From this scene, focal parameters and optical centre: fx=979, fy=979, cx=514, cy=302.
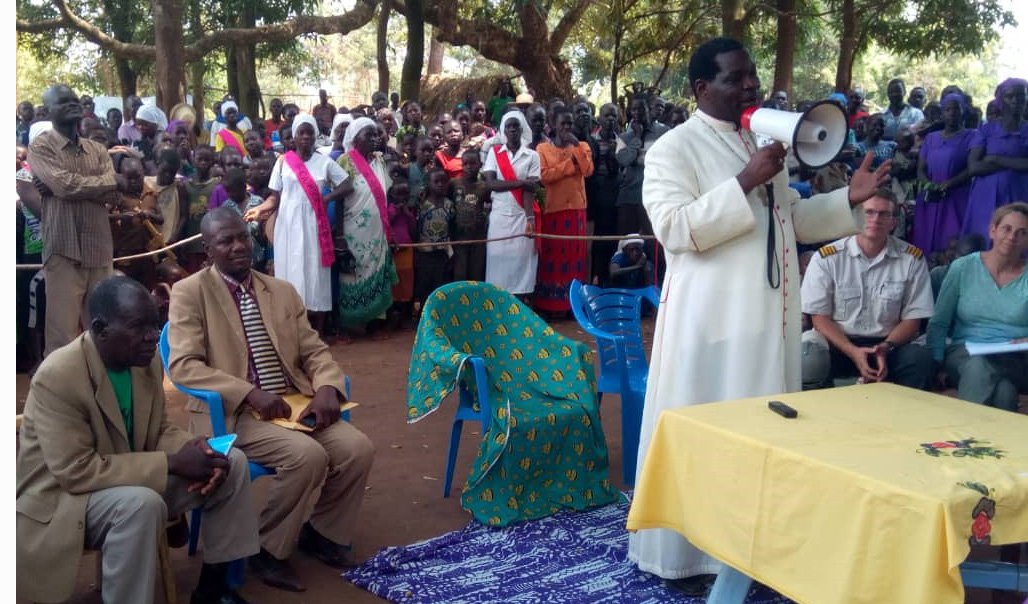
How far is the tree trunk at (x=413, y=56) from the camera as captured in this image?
1652 centimetres

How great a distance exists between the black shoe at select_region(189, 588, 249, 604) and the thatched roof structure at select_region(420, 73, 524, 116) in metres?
14.4

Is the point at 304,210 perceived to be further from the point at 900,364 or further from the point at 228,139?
the point at 900,364

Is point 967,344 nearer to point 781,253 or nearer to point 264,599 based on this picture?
point 781,253

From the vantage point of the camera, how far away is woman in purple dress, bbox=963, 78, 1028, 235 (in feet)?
26.1

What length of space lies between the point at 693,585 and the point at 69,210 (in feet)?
14.5

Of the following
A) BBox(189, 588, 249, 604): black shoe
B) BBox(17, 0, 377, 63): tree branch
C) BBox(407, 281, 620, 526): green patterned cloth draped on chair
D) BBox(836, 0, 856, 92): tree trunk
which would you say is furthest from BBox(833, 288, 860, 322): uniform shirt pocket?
BBox(836, 0, 856, 92): tree trunk

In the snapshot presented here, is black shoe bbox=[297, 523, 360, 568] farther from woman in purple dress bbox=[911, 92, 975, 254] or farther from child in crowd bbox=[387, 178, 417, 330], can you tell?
woman in purple dress bbox=[911, 92, 975, 254]

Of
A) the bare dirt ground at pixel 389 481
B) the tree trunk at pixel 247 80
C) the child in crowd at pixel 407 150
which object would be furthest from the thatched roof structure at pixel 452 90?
the bare dirt ground at pixel 389 481

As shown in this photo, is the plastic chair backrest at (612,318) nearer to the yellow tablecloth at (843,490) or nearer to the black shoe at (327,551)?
the black shoe at (327,551)

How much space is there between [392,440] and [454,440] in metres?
1.02

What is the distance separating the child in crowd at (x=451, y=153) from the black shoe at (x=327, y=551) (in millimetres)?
5474

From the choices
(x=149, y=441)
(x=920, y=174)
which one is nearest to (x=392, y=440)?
(x=149, y=441)

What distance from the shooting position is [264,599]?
12.1 feet

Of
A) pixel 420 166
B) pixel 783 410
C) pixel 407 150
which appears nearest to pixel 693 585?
pixel 783 410
